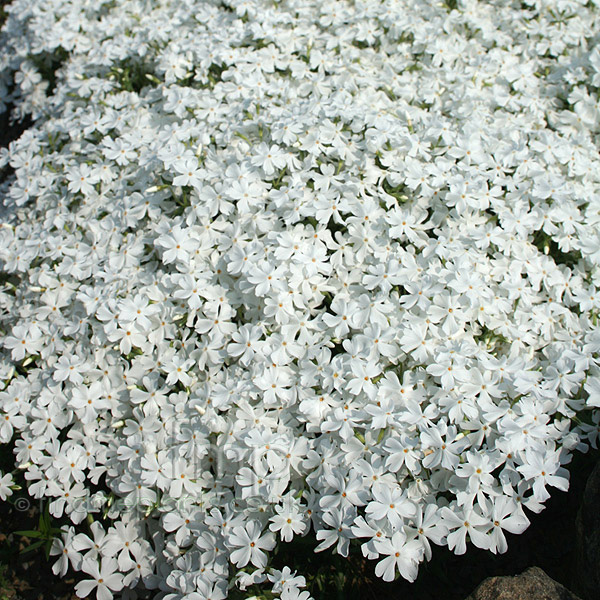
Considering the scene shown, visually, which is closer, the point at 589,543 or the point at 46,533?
the point at 589,543

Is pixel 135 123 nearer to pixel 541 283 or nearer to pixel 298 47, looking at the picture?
pixel 298 47

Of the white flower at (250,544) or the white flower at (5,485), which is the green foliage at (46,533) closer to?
the white flower at (5,485)

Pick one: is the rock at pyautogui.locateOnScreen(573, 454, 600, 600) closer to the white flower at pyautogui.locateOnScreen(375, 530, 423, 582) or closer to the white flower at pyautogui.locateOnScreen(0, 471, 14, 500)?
the white flower at pyautogui.locateOnScreen(375, 530, 423, 582)

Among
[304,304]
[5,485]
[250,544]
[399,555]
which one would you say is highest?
Answer: [304,304]

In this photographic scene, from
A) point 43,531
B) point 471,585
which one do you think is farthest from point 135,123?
point 471,585

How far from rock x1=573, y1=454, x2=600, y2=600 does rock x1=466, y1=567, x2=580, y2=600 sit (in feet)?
0.63

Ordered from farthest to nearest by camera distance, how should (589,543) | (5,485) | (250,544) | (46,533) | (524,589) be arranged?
(5,485) < (46,533) < (250,544) < (589,543) < (524,589)


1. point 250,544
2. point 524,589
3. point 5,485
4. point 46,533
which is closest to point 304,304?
point 250,544

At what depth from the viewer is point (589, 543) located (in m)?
2.41

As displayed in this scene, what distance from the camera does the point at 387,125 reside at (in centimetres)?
362

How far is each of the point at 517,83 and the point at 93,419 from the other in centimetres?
381

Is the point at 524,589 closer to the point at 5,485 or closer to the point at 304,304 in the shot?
the point at 304,304

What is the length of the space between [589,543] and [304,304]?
179 centimetres

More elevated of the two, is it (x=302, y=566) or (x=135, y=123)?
(x=135, y=123)
